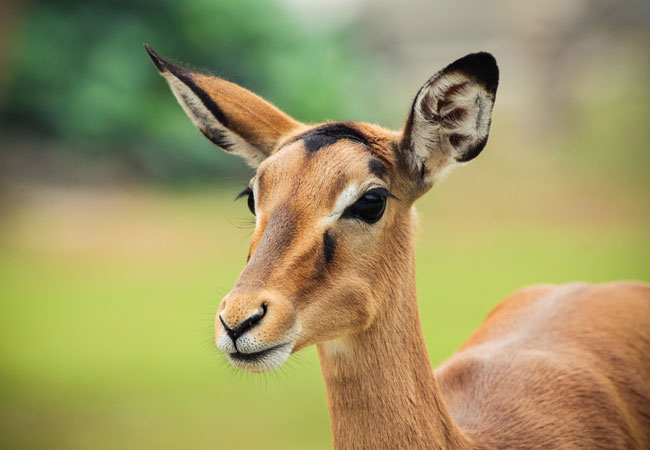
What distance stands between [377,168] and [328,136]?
27 cm

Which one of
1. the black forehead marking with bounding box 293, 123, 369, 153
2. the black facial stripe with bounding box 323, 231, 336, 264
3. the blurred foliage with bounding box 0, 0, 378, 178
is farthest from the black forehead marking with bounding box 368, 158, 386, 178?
the blurred foliage with bounding box 0, 0, 378, 178

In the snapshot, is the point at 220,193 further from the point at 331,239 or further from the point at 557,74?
the point at 331,239

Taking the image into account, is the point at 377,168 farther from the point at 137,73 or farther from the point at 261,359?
the point at 137,73

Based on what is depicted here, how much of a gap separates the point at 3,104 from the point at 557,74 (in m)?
17.0

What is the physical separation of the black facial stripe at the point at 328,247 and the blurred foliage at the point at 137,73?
13.6 meters

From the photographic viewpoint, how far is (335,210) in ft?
9.04

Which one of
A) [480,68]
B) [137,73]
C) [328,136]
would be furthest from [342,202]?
[137,73]

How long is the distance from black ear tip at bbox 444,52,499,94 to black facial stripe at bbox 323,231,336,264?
85 centimetres

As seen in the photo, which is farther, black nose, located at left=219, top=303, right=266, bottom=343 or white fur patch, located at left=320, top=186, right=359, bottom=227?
white fur patch, located at left=320, top=186, right=359, bottom=227

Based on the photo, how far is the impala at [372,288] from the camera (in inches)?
103

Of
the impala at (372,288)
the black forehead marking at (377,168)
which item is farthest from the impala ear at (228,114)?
the black forehead marking at (377,168)

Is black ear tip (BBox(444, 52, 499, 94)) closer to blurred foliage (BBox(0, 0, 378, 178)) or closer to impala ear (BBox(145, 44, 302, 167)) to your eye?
impala ear (BBox(145, 44, 302, 167))

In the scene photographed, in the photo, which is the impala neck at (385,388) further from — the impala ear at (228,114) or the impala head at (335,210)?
the impala ear at (228,114)

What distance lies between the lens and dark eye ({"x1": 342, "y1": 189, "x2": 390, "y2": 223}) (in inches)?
111
